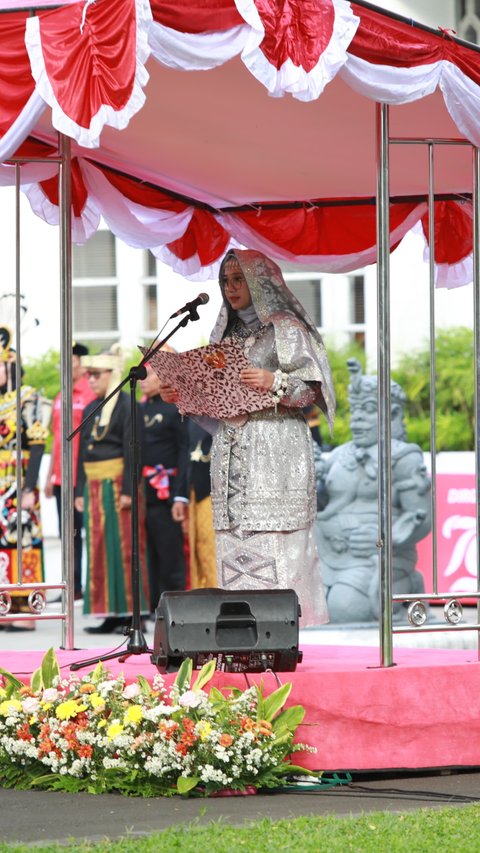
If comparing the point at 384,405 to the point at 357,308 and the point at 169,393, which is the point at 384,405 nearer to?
the point at 169,393

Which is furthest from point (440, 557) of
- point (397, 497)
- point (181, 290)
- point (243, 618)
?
point (243, 618)

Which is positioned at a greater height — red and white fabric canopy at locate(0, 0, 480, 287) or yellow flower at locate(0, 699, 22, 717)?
red and white fabric canopy at locate(0, 0, 480, 287)

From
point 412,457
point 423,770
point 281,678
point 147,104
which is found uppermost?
point 147,104

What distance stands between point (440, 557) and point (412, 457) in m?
1.63

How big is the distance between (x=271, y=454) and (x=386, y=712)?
56.5 inches

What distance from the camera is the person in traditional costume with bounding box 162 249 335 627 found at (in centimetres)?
716

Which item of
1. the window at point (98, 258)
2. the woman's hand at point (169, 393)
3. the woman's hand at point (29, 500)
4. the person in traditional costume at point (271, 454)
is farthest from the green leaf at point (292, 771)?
the window at point (98, 258)

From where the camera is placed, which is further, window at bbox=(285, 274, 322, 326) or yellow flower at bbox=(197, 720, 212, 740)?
window at bbox=(285, 274, 322, 326)

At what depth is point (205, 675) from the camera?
233 inches

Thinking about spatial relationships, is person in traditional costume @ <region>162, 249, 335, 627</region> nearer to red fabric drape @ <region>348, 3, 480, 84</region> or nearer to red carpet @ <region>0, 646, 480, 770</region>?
red carpet @ <region>0, 646, 480, 770</region>

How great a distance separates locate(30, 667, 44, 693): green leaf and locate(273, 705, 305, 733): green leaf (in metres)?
0.91

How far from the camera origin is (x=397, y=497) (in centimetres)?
1224

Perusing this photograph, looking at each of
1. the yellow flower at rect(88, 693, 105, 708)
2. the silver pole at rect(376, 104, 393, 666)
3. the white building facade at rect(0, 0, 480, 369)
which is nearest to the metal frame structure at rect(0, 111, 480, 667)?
the silver pole at rect(376, 104, 393, 666)

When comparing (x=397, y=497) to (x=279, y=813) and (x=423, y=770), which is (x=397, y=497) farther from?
(x=279, y=813)
